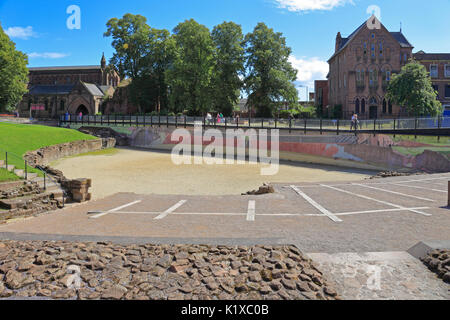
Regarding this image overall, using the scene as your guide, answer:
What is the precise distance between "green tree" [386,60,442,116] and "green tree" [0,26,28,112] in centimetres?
5765

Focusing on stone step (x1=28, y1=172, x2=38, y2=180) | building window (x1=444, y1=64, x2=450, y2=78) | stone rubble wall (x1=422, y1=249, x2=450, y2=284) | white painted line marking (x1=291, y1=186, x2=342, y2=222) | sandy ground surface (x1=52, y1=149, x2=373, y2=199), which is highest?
building window (x1=444, y1=64, x2=450, y2=78)

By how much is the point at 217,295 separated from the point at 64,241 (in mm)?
4151

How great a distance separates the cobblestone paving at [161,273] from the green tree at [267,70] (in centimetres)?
4308

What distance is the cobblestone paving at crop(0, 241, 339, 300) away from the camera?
192 inches

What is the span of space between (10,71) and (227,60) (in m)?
35.7

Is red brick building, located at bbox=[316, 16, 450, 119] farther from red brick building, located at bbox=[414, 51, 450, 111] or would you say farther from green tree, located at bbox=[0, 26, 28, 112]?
green tree, located at bbox=[0, 26, 28, 112]

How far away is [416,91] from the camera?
117 feet

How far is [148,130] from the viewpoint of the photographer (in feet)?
147

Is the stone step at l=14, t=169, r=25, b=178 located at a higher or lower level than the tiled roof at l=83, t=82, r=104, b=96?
lower

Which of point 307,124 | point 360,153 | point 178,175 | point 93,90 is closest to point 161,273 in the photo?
point 178,175

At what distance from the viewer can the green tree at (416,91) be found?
35750mm

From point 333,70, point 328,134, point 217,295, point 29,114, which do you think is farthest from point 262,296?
point 29,114

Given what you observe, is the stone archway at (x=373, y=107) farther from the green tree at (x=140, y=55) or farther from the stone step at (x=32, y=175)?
the stone step at (x=32, y=175)

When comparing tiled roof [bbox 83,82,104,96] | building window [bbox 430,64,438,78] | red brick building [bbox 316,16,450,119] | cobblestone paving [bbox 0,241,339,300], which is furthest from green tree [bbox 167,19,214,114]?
cobblestone paving [bbox 0,241,339,300]
